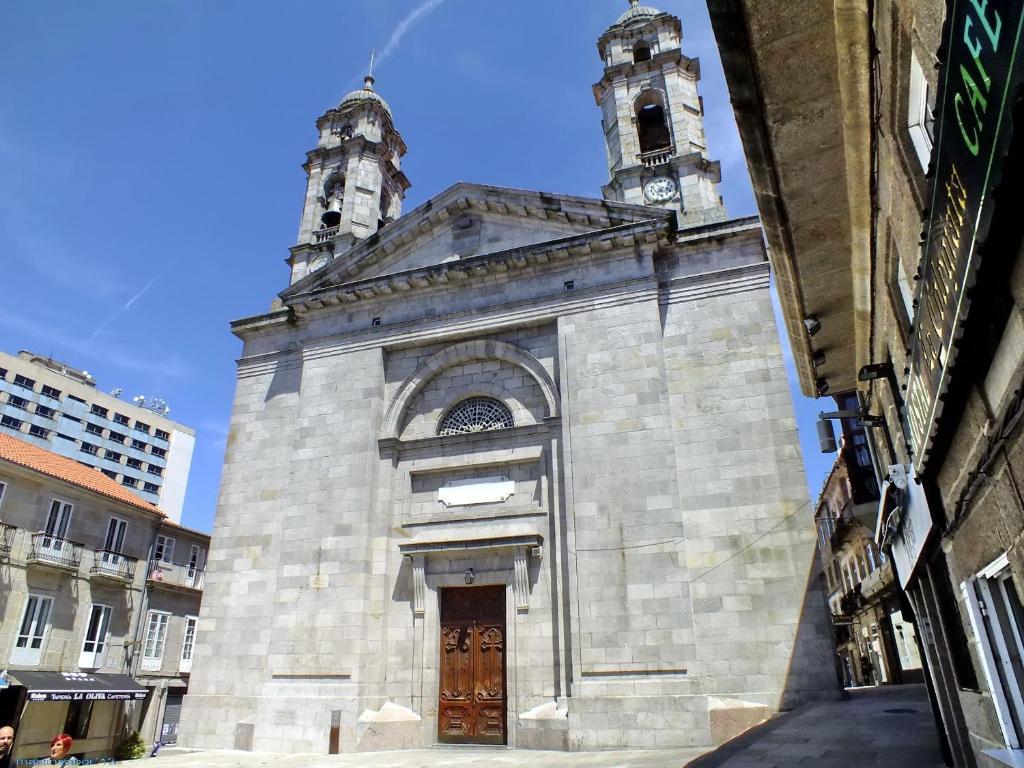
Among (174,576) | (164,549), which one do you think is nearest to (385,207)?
(164,549)

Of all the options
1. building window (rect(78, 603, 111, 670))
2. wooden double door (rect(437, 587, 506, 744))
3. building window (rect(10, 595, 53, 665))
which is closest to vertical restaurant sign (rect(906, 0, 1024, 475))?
wooden double door (rect(437, 587, 506, 744))

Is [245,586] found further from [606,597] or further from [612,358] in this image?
[612,358]

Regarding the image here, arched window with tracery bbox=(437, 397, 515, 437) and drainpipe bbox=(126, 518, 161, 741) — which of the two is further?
drainpipe bbox=(126, 518, 161, 741)

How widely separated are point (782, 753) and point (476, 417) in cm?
983

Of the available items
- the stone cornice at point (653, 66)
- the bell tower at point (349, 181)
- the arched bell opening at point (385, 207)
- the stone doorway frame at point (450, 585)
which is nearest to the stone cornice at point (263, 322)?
the bell tower at point (349, 181)

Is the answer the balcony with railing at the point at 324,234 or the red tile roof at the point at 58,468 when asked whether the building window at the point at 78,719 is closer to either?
the red tile roof at the point at 58,468

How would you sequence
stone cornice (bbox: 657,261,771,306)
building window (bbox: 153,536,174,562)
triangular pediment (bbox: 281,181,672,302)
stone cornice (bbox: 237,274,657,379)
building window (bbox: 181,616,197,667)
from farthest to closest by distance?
building window (bbox: 153,536,174,562)
building window (bbox: 181,616,197,667)
triangular pediment (bbox: 281,181,672,302)
stone cornice (bbox: 237,274,657,379)
stone cornice (bbox: 657,261,771,306)

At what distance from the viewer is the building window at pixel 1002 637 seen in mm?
4188

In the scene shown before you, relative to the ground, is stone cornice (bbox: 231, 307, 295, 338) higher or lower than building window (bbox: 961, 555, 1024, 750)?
higher

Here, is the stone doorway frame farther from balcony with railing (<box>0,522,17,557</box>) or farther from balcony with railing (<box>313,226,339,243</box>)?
balcony with railing (<box>0,522,17,557</box>)

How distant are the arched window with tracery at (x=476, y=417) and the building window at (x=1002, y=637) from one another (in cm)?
1133

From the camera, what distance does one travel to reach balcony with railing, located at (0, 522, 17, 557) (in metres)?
20.2

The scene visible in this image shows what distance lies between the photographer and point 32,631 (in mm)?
20734

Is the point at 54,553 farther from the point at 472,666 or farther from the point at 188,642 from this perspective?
the point at 472,666
